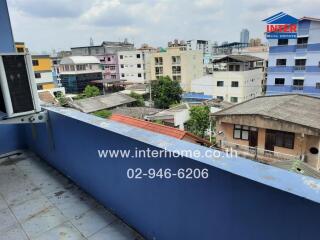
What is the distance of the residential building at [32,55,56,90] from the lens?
19.7 meters

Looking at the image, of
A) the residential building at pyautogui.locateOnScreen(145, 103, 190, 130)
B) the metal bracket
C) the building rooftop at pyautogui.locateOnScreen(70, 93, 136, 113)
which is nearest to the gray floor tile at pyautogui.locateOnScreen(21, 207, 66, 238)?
the metal bracket

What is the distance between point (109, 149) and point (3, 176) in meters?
1.36

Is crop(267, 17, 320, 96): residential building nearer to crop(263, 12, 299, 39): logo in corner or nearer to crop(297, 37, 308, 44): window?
crop(297, 37, 308, 44): window

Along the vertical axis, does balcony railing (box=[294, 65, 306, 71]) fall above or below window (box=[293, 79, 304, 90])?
above

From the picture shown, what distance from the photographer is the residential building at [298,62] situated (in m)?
13.7

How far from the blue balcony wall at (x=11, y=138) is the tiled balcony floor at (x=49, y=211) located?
1.43 feet

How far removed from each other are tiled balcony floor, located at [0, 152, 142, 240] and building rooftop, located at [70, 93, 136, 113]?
11.3 meters

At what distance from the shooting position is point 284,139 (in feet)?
25.7

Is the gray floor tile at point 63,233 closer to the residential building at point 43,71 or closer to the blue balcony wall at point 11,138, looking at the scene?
the blue balcony wall at point 11,138

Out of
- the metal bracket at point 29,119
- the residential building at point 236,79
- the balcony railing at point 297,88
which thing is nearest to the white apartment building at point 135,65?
the residential building at point 236,79

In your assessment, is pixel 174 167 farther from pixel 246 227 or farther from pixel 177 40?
pixel 177 40

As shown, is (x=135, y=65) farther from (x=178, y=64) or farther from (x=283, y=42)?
(x=283, y=42)

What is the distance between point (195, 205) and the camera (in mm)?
1038

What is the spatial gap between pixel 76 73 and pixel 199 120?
56.7ft
